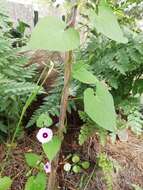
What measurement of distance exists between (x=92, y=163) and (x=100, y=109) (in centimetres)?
49

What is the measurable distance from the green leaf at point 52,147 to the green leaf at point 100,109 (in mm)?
180

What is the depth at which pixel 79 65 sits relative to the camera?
1.00 metres

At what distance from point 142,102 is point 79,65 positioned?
0.58 metres

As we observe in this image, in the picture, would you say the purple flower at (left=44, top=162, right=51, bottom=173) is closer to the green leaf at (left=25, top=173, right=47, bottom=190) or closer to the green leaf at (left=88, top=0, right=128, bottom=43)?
the green leaf at (left=25, top=173, right=47, bottom=190)

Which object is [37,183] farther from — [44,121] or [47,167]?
[44,121]

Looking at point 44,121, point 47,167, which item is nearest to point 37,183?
point 47,167

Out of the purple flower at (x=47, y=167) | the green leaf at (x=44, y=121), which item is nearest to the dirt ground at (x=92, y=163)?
the purple flower at (x=47, y=167)

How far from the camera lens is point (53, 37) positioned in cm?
84

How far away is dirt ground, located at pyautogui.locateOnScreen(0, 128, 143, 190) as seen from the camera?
4.36 feet

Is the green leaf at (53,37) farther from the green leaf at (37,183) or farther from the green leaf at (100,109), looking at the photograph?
the green leaf at (37,183)

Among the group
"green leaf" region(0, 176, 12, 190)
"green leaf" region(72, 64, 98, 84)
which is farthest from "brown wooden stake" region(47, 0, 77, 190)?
"green leaf" region(0, 176, 12, 190)

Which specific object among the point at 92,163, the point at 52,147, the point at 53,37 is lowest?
the point at 92,163

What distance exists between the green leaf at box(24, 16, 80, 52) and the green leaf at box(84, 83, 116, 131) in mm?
146

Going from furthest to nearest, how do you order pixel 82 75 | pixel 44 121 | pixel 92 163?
pixel 92 163 → pixel 44 121 → pixel 82 75
